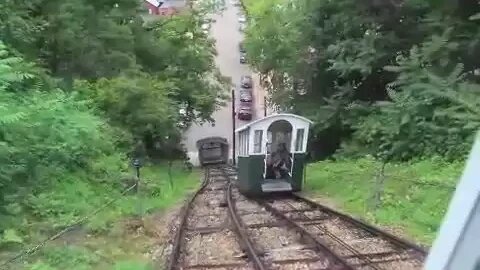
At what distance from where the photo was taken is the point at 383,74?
89.0 ft

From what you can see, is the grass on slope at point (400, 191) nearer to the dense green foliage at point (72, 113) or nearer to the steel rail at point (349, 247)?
the steel rail at point (349, 247)

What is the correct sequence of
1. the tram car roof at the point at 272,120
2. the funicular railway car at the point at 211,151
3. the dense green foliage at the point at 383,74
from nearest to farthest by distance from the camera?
the dense green foliage at the point at 383,74 → the tram car roof at the point at 272,120 → the funicular railway car at the point at 211,151

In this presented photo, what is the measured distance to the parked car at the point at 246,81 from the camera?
74.4m

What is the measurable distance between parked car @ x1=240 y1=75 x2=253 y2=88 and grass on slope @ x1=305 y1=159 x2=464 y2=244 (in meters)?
51.0

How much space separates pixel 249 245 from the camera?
39.1ft

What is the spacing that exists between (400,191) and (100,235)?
22.6ft

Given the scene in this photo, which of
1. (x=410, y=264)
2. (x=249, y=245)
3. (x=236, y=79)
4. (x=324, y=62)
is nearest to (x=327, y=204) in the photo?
(x=249, y=245)

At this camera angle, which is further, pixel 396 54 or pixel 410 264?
pixel 396 54

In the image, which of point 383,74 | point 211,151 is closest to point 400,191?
point 383,74

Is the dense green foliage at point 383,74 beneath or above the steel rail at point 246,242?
above

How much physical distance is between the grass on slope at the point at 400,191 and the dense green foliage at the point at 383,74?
1034 mm

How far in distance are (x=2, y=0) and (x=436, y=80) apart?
11030 mm

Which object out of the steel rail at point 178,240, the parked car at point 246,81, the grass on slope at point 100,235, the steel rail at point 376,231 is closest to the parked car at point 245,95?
the parked car at point 246,81

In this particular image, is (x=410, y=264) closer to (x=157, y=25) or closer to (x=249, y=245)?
(x=249, y=245)
